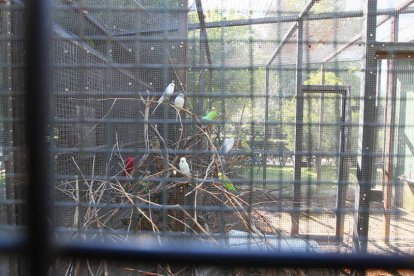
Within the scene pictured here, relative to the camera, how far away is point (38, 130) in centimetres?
23

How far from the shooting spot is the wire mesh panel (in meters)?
1.59

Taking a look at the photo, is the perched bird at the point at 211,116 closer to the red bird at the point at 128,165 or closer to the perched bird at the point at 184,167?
the perched bird at the point at 184,167

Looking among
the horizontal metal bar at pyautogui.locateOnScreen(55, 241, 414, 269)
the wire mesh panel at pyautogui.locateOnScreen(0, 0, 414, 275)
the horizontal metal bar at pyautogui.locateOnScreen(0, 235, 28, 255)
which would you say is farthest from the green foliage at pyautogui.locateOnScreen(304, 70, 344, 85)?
the horizontal metal bar at pyautogui.locateOnScreen(0, 235, 28, 255)

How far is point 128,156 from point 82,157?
0.84 feet

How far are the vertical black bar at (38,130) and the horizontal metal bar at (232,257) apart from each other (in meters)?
0.03

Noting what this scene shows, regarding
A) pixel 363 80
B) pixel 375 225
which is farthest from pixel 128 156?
pixel 375 225

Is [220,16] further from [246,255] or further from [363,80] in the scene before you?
[246,255]

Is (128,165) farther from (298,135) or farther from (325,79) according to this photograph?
(325,79)

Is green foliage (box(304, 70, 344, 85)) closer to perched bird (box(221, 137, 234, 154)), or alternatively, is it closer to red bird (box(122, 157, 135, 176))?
perched bird (box(221, 137, 234, 154))

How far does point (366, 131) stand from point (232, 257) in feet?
5.19

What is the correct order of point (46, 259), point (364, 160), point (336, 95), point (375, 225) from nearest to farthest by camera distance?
point (46, 259) < point (364, 160) < point (336, 95) < point (375, 225)

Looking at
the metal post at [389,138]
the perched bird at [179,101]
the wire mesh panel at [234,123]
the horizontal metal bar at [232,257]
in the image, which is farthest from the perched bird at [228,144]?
the horizontal metal bar at [232,257]

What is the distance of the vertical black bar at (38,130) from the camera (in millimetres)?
217

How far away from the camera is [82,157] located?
167 cm
